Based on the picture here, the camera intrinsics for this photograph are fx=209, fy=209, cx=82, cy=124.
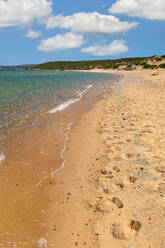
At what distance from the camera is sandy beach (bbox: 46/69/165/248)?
337 cm

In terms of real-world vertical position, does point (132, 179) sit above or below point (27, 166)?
above

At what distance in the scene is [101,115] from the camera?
11320 millimetres

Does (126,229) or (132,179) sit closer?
(126,229)

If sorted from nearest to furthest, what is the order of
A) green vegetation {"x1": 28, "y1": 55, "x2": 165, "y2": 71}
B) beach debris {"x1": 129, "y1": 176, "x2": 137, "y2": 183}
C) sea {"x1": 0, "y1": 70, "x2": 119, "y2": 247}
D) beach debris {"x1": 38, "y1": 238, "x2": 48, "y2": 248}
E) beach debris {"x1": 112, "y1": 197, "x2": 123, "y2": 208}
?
1. beach debris {"x1": 38, "y1": 238, "x2": 48, "y2": 248}
2. sea {"x1": 0, "y1": 70, "x2": 119, "y2": 247}
3. beach debris {"x1": 112, "y1": 197, "x2": 123, "y2": 208}
4. beach debris {"x1": 129, "y1": 176, "x2": 137, "y2": 183}
5. green vegetation {"x1": 28, "y1": 55, "x2": 165, "y2": 71}

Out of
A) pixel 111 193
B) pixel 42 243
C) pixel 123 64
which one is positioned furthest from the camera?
pixel 123 64

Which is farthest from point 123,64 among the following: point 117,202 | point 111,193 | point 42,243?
point 42,243

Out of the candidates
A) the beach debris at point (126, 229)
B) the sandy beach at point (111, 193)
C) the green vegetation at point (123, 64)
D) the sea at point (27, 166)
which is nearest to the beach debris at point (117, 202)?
the sandy beach at point (111, 193)

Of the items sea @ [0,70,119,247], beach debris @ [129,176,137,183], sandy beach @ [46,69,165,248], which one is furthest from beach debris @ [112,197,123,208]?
sea @ [0,70,119,247]

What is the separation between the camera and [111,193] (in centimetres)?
439

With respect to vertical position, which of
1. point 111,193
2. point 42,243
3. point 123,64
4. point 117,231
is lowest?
point 42,243

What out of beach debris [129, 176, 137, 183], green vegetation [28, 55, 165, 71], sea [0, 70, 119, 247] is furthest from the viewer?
green vegetation [28, 55, 165, 71]

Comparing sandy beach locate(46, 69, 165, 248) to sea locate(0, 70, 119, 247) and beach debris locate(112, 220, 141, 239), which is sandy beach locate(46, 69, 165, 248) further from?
sea locate(0, 70, 119, 247)

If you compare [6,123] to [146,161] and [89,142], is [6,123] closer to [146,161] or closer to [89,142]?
[89,142]

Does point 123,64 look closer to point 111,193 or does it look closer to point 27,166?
point 27,166
